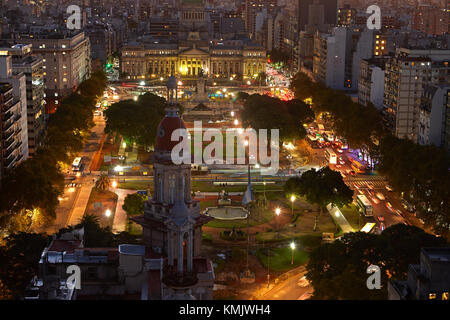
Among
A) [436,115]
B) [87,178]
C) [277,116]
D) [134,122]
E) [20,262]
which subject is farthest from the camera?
[277,116]

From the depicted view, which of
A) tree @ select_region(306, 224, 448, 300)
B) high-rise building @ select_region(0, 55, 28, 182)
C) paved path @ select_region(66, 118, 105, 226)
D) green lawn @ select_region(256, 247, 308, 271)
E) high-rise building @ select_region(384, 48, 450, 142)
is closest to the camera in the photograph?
tree @ select_region(306, 224, 448, 300)

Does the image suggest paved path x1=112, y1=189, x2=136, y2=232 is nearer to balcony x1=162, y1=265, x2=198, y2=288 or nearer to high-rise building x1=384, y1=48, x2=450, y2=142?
balcony x1=162, y1=265, x2=198, y2=288

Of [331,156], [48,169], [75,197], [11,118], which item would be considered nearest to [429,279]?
[48,169]

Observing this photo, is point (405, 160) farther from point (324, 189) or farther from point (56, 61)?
point (56, 61)

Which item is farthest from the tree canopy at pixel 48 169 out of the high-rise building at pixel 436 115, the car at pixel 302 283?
the high-rise building at pixel 436 115

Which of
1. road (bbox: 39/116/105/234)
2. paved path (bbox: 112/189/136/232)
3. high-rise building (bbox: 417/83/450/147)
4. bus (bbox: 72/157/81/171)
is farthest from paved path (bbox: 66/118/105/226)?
high-rise building (bbox: 417/83/450/147)
